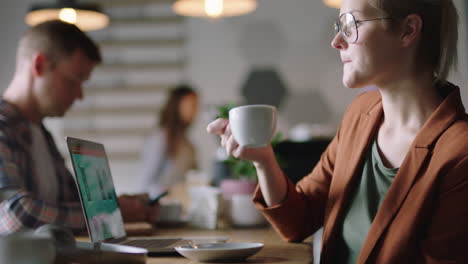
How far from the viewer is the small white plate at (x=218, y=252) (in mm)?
1038

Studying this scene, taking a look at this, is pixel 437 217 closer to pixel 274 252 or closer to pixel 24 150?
pixel 274 252

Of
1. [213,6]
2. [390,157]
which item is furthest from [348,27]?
[213,6]

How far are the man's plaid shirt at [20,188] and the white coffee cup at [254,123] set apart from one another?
70cm

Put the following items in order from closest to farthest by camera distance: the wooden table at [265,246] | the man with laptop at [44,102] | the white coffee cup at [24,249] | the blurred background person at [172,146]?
1. the white coffee cup at [24,249]
2. the wooden table at [265,246]
3. the man with laptop at [44,102]
4. the blurred background person at [172,146]

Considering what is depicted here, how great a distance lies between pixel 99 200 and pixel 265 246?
43 centimetres

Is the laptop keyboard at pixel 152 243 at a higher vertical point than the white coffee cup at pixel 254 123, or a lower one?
lower

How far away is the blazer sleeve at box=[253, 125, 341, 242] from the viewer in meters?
1.41

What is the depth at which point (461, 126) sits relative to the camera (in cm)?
121

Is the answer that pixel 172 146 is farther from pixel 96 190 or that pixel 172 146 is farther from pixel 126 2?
pixel 96 190

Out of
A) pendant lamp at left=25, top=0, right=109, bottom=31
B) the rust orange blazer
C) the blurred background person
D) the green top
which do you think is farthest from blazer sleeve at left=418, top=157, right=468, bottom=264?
the blurred background person

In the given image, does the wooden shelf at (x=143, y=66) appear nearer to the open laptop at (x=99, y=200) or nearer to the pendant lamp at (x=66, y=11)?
the pendant lamp at (x=66, y=11)

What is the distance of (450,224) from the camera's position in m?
1.14

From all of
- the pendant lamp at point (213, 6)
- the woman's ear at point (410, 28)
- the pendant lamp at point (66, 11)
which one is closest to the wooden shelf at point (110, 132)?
the pendant lamp at point (66, 11)

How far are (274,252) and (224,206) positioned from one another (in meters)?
0.54
